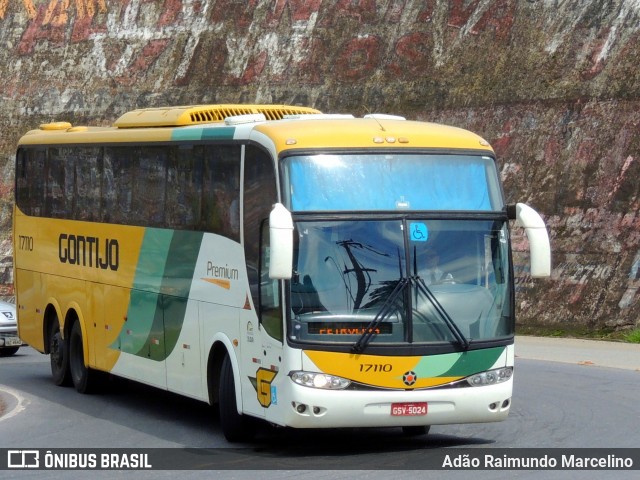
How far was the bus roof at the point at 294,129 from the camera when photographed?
41.8ft

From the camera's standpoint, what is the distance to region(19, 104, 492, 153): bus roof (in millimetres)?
12727

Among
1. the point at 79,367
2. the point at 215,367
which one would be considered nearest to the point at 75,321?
the point at 79,367

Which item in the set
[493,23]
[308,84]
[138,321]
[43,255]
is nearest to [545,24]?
[493,23]

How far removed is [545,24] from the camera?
2852 cm

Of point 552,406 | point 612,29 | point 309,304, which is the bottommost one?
point 552,406

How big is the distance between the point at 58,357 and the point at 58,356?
0.07 ft

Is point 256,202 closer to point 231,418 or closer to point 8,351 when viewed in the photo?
point 231,418

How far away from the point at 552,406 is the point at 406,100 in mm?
15394

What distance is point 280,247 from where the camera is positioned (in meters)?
11.4

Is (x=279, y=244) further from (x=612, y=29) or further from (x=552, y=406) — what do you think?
(x=612, y=29)

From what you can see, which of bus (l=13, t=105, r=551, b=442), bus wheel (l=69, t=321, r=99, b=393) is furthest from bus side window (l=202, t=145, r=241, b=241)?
bus wheel (l=69, t=321, r=99, b=393)

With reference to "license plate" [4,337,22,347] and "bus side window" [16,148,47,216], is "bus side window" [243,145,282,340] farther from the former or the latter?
"license plate" [4,337,22,347]

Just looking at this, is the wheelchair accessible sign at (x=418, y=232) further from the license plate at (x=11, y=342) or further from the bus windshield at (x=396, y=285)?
the license plate at (x=11, y=342)

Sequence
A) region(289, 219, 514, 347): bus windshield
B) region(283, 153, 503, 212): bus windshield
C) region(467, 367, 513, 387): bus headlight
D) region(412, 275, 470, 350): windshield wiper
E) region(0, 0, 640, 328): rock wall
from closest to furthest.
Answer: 1. region(289, 219, 514, 347): bus windshield
2. region(412, 275, 470, 350): windshield wiper
3. region(467, 367, 513, 387): bus headlight
4. region(283, 153, 503, 212): bus windshield
5. region(0, 0, 640, 328): rock wall
